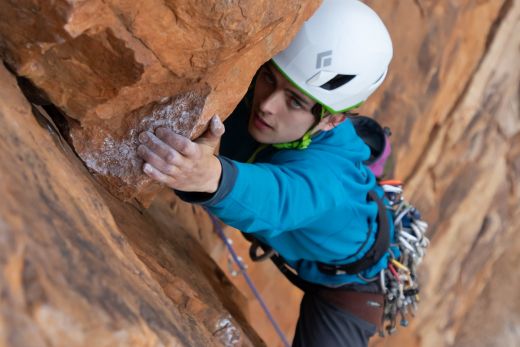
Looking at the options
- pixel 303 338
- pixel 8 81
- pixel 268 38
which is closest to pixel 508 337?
pixel 303 338

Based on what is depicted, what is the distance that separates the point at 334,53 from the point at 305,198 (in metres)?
0.56

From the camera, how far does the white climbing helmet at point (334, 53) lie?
2330mm

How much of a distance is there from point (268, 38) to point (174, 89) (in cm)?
35

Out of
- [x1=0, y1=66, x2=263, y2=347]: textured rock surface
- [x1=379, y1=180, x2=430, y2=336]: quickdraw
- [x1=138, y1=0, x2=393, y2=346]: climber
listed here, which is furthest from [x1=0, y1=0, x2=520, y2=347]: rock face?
[x1=379, y1=180, x2=430, y2=336]: quickdraw

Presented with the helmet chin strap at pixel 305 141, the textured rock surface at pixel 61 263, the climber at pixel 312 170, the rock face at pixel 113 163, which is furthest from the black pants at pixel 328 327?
the textured rock surface at pixel 61 263

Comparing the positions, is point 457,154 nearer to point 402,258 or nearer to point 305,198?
point 402,258

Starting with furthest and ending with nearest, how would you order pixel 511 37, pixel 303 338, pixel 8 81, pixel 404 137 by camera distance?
pixel 511 37 → pixel 404 137 → pixel 303 338 → pixel 8 81

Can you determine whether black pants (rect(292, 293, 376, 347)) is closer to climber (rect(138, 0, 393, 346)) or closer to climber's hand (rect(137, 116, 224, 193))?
climber (rect(138, 0, 393, 346))

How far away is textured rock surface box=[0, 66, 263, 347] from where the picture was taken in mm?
1062

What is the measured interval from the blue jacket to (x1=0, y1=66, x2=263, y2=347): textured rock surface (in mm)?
383

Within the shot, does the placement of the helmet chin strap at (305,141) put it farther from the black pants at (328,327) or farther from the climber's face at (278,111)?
the black pants at (328,327)

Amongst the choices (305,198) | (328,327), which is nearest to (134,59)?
(305,198)

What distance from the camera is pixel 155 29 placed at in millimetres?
1702

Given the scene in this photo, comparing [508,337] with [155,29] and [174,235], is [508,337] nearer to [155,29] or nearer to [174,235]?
[174,235]
